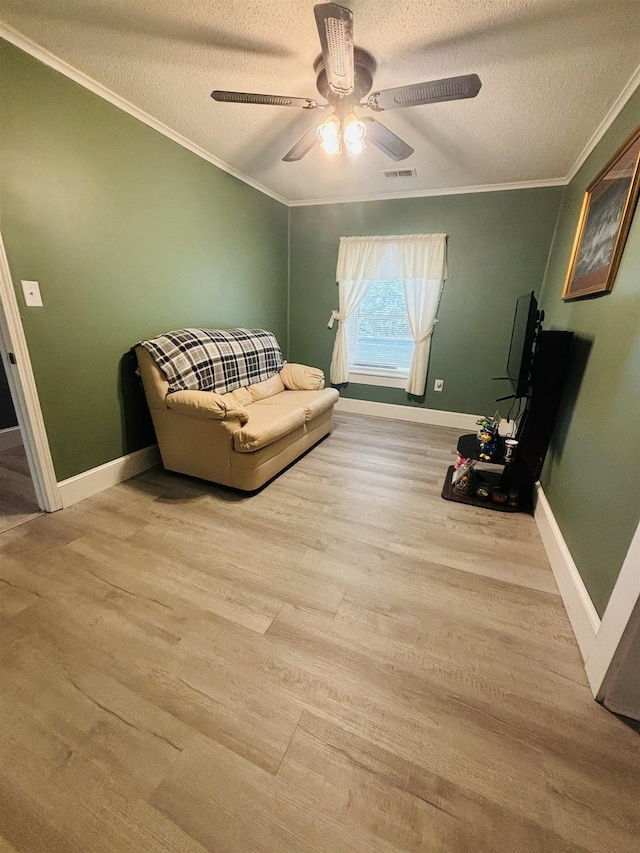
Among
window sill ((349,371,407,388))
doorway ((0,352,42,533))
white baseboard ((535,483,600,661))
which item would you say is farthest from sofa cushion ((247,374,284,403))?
white baseboard ((535,483,600,661))

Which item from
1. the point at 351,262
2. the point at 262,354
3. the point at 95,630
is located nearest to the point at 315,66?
the point at 262,354

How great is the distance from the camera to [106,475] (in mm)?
2355

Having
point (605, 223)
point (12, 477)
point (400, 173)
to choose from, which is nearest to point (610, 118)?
point (605, 223)

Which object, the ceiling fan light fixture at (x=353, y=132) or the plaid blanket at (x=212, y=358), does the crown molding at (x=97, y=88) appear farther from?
the ceiling fan light fixture at (x=353, y=132)

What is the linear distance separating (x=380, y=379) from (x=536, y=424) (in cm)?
216

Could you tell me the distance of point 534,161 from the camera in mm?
2684

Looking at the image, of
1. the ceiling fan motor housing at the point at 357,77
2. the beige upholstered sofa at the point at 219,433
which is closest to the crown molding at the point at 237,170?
the ceiling fan motor housing at the point at 357,77

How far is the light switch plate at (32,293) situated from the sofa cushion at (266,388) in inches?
59.0

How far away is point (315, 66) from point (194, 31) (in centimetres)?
58

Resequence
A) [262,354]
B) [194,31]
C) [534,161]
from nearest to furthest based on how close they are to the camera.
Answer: [194,31]
[534,161]
[262,354]

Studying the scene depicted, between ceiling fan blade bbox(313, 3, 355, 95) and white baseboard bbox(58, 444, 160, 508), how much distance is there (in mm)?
2511

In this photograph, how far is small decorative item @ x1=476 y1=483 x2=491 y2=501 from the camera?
235 cm

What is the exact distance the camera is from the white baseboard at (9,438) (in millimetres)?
2975

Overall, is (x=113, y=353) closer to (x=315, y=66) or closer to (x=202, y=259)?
(x=202, y=259)
